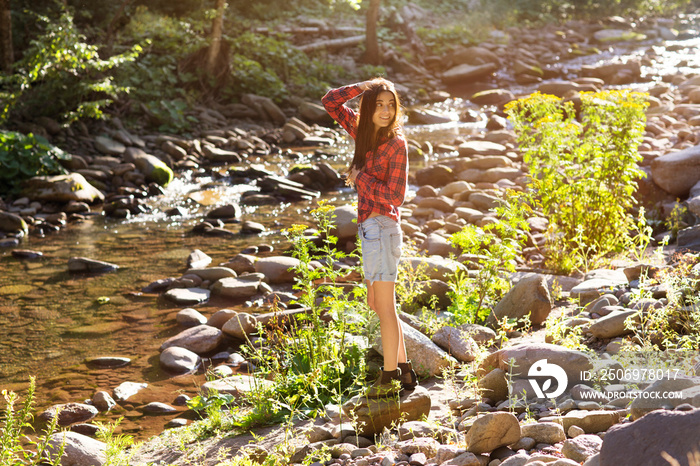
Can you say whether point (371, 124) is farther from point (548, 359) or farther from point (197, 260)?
point (197, 260)

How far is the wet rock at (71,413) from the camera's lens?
521cm

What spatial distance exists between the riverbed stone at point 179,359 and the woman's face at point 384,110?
3204 millimetres

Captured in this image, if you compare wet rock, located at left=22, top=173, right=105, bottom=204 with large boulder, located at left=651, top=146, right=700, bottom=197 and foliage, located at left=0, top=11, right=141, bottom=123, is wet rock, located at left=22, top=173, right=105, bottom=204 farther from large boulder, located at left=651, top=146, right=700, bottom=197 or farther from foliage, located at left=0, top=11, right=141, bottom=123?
large boulder, located at left=651, top=146, right=700, bottom=197

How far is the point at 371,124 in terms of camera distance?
420 cm

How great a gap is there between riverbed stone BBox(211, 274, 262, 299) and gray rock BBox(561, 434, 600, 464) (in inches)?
204

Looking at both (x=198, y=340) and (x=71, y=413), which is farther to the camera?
(x=198, y=340)

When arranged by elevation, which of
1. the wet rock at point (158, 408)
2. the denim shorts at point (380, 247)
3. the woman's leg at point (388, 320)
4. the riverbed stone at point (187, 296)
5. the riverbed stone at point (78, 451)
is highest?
the denim shorts at point (380, 247)

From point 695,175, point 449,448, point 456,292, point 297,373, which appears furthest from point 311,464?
point 695,175

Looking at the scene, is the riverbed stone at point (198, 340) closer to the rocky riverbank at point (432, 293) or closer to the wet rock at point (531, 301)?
the rocky riverbank at point (432, 293)

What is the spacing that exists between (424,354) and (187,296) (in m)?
3.75

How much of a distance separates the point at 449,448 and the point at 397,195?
153 centimetres

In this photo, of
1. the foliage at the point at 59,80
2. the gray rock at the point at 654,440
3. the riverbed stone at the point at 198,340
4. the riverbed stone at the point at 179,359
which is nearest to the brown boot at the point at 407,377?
the gray rock at the point at 654,440

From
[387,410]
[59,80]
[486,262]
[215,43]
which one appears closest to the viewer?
[387,410]

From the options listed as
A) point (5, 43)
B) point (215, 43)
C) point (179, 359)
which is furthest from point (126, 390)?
point (215, 43)
